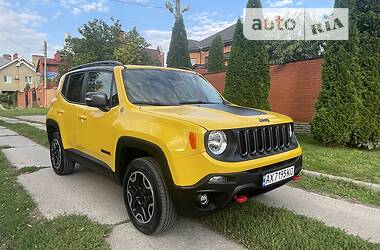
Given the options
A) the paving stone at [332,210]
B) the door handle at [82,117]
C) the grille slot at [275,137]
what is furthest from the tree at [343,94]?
the door handle at [82,117]

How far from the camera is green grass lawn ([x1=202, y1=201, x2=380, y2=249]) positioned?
10.2 ft

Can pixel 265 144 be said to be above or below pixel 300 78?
below

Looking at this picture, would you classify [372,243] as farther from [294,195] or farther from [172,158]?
[172,158]

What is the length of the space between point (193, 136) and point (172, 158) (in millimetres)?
297

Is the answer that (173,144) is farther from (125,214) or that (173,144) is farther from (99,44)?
(99,44)

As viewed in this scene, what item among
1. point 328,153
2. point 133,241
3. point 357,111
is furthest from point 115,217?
point 357,111

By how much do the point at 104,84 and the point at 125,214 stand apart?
1.70 meters

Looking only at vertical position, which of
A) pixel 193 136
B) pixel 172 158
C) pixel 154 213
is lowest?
pixel 154 213

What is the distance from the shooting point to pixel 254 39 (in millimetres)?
10352

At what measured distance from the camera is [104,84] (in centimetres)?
442

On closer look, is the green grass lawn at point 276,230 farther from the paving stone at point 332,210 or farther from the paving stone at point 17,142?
the paving stone at point 17,142

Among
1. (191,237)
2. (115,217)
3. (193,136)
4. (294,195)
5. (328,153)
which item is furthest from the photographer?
(328,153)

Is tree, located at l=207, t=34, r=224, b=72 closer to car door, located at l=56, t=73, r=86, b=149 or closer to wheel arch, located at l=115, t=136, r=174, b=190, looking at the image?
car door, located at l=56, t=73, r=86, b=149

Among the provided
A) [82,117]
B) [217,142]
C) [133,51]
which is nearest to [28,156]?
[82,117]
